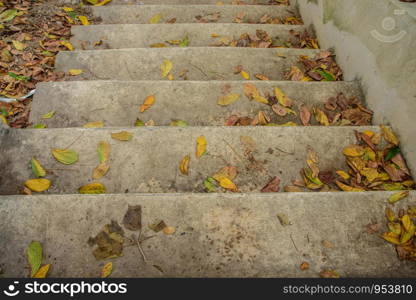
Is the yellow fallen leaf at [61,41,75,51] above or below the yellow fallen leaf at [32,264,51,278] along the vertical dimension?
above

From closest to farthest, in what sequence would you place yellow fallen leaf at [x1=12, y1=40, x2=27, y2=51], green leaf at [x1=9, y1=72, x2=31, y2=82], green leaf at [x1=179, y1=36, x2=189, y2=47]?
green leaf at [x1=9, y1=72, x2=31, y2=82] → yellow fallen leaf at [x1=12, y1=40, x2=27, y2=51] → green leaf at [x1=179, y1=36, x2=189, y2=47]

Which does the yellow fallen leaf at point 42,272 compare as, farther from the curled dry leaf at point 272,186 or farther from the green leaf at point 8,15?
the green leaf at point 8,15

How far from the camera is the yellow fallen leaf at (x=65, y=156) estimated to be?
149 cm

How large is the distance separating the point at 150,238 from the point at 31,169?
74cm

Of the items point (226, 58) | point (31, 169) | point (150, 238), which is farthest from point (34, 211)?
point (226, 58)

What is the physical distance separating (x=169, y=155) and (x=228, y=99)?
0.59m

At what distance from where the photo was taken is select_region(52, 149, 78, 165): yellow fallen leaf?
1.49m

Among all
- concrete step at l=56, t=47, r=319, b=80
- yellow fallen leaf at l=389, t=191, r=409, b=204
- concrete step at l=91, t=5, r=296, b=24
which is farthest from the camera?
concrete step at l=91, t=5, r=296, b=24

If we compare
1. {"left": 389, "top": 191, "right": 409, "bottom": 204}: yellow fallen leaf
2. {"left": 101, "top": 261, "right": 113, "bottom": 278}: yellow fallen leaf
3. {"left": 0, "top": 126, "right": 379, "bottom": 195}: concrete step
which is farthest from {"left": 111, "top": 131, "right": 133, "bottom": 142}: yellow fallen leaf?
{"left": 389, "top": 191, "right": 409, "bottom": 204}: yellow fallen leaf

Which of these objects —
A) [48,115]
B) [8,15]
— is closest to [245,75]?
[48,115]

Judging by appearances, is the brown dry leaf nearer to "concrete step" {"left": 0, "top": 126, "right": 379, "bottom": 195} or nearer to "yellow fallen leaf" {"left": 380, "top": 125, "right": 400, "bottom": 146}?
"concrete step" {"left": 0, "top": 126, "right": 379, "bottom": 195}

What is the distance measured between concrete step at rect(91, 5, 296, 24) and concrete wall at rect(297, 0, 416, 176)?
0.91 m

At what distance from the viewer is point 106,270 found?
1132 millimetres

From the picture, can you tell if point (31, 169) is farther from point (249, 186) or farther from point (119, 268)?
point (249, 186)
